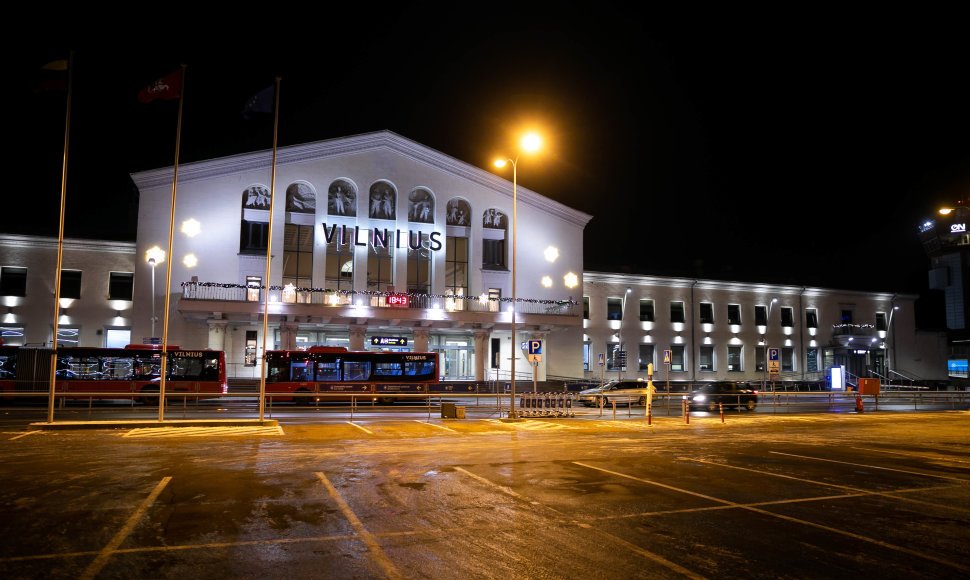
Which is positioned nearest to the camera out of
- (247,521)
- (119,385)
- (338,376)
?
(247,521)

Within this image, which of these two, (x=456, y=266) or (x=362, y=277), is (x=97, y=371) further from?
(x=456, y=266)

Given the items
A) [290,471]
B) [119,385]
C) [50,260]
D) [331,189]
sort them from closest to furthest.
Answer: [290,471] → [119,385] → [50,260] → [331,189]

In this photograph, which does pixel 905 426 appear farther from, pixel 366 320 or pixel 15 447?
pixel 366 320

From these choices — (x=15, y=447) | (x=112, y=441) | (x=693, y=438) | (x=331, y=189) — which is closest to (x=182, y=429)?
(x=112, y=441)

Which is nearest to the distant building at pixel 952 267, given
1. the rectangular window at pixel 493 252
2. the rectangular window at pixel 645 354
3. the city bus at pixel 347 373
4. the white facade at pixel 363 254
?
the rectangular window at pixel 645 354

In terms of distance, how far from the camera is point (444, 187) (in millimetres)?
46719

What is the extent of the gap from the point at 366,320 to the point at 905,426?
29908mm

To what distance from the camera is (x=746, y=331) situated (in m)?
56.5

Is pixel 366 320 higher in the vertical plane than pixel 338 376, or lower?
higher

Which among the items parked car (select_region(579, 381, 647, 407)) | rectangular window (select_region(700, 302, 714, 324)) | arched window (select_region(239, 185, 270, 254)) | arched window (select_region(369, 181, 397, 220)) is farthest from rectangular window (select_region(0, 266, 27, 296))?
rectangular window (select_region(700, 302, 714, 324))

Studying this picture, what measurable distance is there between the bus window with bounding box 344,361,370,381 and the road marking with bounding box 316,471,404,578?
1025 inches

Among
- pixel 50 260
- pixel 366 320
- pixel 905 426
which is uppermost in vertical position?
pixel 50 260

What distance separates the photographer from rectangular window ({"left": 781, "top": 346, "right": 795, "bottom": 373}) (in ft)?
189

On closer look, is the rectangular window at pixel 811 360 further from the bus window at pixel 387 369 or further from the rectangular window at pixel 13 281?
the rectangular window at pixel 13 281
